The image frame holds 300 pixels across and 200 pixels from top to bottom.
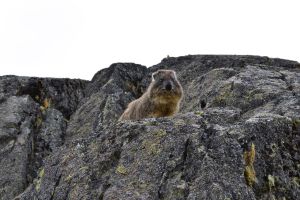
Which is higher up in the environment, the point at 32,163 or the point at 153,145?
the point at 153,145

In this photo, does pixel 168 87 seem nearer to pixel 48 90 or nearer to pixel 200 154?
pixel 48 90

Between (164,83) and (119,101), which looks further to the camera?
(119,101)

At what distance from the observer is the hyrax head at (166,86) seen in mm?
18016

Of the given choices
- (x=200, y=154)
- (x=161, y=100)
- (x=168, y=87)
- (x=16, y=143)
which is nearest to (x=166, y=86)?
(x=168, y=87)

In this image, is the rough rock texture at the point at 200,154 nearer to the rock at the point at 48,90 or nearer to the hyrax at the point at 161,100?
the hyrax at the point at 161,100

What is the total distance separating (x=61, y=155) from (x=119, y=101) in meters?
9.33

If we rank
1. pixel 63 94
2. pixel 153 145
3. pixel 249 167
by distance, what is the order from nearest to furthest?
pixel 249 167
pixel 153 145
pixel 63 94

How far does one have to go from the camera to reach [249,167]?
9844mm

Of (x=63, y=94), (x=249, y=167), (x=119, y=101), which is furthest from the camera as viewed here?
(x=63, y=94)

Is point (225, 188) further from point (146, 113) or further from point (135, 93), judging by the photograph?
point (135, 93)

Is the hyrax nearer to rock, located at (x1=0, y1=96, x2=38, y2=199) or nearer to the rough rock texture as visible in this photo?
the rough rock texture

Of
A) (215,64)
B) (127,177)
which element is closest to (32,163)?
(215,64)

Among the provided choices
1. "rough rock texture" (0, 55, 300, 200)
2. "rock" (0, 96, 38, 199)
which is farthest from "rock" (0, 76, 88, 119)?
"rough rock texture" (0, 55, 300, 200)

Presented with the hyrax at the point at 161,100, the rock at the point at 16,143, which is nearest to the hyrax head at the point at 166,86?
the hyrax at the point at 161,100
